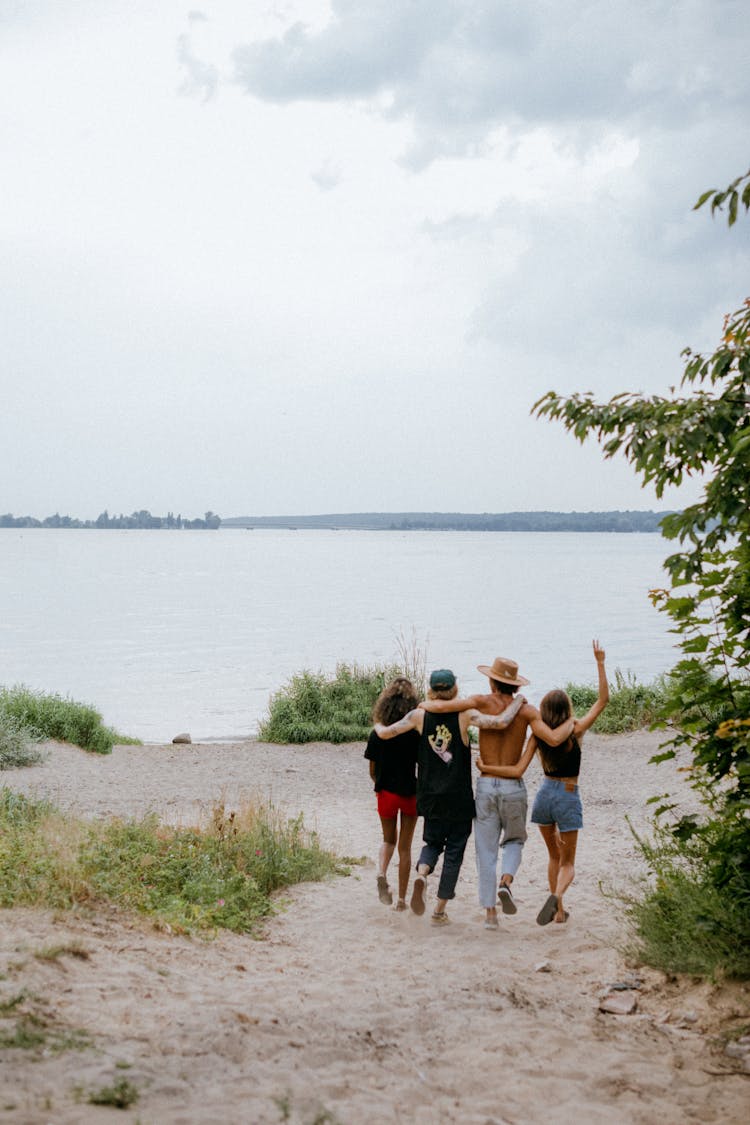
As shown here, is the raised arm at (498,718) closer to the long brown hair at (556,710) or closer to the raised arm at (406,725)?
the long brown hair at (556,710)

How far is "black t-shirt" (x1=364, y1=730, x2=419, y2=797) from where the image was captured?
7.23 metres

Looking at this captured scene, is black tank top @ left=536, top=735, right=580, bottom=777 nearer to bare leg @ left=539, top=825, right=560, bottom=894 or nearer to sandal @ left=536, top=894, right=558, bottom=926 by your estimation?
bare leg @ left=539, top=825, right=560, bottom=894

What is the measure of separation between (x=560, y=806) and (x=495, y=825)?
0.49 metres

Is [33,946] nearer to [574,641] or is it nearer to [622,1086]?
[622,1086]

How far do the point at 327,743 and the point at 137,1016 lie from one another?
1253 cm

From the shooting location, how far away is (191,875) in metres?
7.59

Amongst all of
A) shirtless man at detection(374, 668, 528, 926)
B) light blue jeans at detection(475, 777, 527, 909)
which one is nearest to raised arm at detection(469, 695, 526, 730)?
shirtless man at detection(374, 668, 528, 926)

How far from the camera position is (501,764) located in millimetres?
6832

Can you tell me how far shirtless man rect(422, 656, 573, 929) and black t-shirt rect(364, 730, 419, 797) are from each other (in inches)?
19.6

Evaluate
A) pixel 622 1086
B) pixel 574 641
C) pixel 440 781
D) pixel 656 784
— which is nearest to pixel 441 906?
pixel 440 781

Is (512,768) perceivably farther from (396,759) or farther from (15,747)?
(15,747)

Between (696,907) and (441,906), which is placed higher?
(696,907)

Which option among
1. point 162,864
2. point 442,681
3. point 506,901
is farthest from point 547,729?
point 162,864

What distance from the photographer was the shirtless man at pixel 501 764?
6.80m
